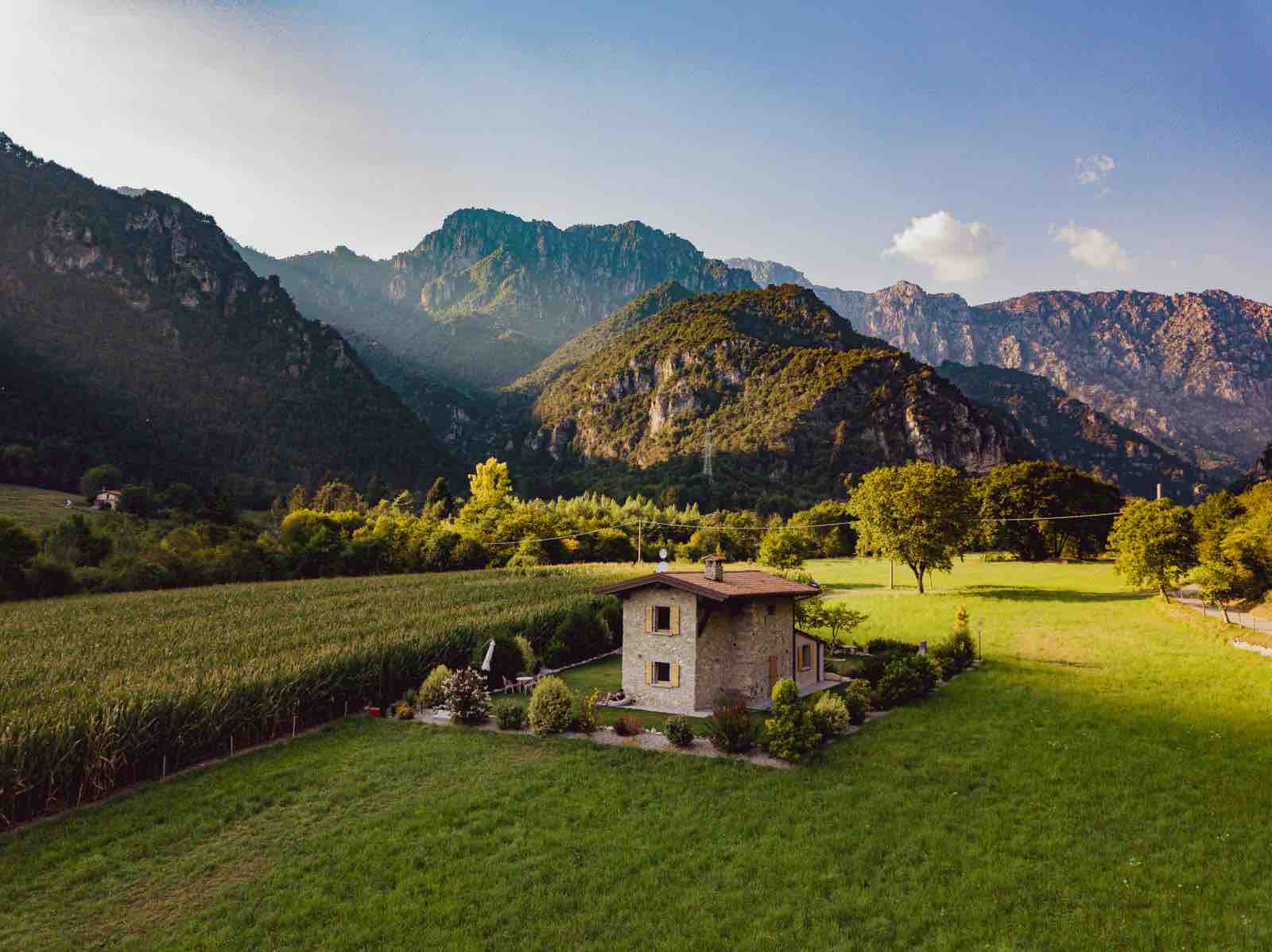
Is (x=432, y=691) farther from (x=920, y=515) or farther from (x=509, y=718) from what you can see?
(x=920, y=515)

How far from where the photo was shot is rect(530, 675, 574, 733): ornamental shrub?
22.2 metres

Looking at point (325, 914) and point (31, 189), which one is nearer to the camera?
point (325, 914)

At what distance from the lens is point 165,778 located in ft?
61.8

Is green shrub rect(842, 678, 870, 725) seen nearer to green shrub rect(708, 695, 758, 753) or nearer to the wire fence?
green shrub rect(708, 695, 758, 753)

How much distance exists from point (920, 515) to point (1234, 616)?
18.5m

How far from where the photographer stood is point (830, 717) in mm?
21703

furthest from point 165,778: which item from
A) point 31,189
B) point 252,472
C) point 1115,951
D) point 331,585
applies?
point 31,189

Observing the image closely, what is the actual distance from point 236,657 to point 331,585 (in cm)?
2327

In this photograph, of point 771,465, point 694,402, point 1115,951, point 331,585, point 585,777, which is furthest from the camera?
point 694,402

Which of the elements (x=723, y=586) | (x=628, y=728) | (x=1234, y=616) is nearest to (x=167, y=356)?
(x=723, y=586)

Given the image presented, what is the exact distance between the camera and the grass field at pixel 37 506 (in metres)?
62.2

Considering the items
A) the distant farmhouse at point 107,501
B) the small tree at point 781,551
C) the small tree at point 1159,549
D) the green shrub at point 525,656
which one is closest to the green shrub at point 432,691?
the green shrub at point 525,656

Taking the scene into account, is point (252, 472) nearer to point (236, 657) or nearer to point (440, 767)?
point (236, 657)

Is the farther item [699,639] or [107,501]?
[107,501]
